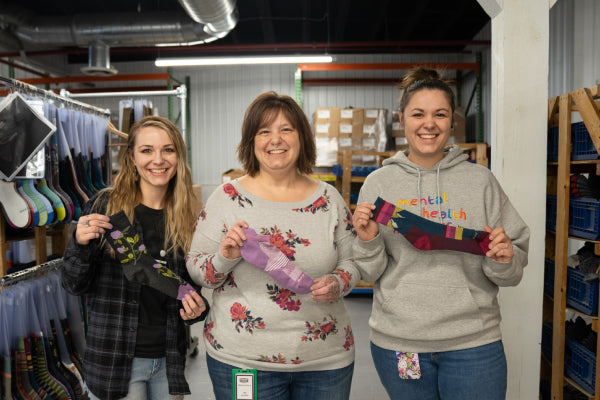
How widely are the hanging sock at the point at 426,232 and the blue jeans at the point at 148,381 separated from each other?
3.20ft

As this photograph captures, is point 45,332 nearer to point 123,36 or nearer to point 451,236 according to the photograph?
point 451,236

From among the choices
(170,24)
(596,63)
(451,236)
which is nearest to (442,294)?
(451,236)

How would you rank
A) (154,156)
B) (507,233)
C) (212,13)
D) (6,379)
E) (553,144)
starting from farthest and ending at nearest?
(212,13)
(553,144)
(6,379)
(154,156)
(507,233)

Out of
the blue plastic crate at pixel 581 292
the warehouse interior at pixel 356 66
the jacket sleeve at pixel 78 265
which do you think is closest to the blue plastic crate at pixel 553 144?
the warehouse interior at pixel 356 66

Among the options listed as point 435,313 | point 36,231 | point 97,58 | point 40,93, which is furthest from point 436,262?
point 97,58

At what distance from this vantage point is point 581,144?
2.67 m

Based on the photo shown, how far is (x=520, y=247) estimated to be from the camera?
4.97ft

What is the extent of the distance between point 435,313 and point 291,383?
1.72 ft

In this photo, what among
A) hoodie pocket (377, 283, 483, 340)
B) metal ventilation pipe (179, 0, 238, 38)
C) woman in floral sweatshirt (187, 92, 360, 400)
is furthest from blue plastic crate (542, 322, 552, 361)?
metal ventilation pipe (179, 0, 238, 38)

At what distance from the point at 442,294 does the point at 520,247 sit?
323 mm

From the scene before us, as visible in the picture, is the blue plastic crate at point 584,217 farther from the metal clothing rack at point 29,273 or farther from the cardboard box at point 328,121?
the cardboard box at point 328,121

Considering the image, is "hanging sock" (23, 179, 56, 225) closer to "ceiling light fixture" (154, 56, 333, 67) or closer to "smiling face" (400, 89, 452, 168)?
"smiling face" (400, 89, 452, 168)

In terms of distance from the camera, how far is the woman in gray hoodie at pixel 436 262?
1437mm

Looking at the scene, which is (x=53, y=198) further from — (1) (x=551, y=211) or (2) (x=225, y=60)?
(2) (x=225, y=60)
